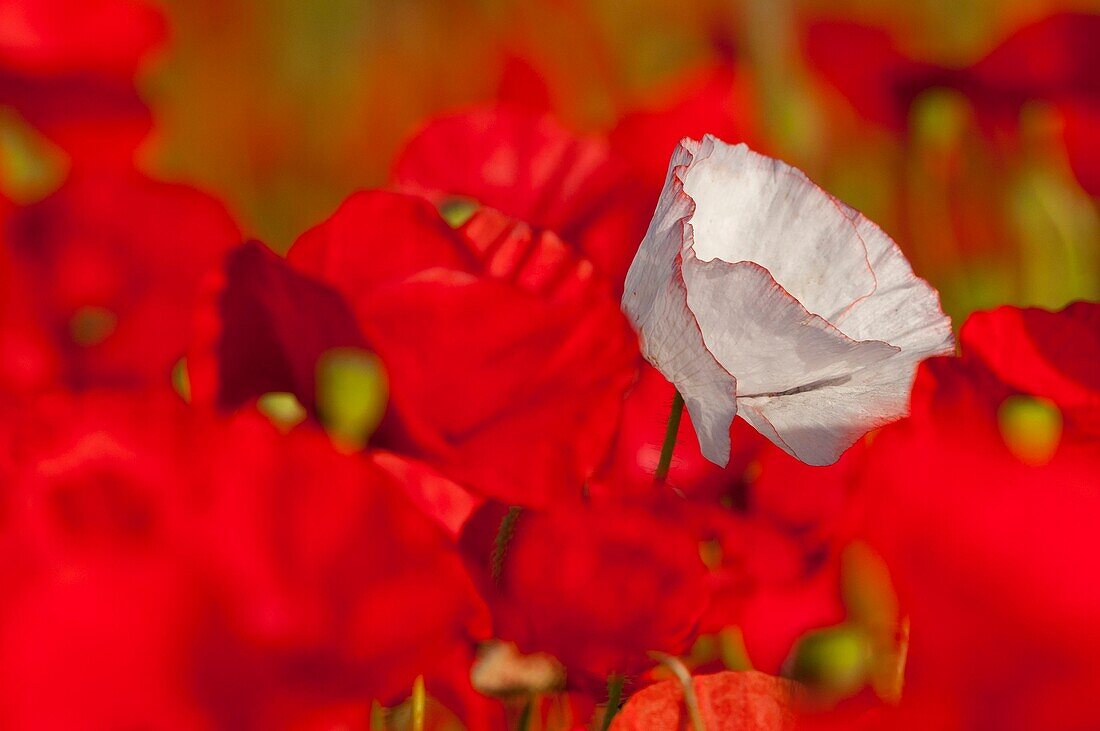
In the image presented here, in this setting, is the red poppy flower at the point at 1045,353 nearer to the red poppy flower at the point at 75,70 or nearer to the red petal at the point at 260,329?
the red petal at the point at 260,329

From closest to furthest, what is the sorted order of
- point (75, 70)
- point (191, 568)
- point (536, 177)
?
point (191, 568) → point (536, 177) → point (75, 70)

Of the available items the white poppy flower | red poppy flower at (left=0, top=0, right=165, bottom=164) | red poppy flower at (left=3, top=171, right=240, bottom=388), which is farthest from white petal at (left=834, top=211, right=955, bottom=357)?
red poppy flower at (left=0, top=0, right=165, bottom=164)

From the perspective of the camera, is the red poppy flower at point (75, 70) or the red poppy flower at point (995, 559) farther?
the red poppy flower at point (75, 70)

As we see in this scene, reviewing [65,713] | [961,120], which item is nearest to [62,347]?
[65,713]

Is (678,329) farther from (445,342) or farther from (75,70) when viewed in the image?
(75,70)

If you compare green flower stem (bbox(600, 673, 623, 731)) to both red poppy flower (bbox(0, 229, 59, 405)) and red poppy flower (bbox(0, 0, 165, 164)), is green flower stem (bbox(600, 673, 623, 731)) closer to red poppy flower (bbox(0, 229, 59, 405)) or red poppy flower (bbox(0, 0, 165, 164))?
red poppy flower (bbox(0, 229, 59, 405))

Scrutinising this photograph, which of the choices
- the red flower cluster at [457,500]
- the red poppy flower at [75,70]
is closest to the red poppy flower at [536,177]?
the red flower cluster at [457,500]

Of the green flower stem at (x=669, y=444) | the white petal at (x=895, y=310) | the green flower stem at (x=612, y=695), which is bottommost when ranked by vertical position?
the green flower stem at (x=612, y=695)

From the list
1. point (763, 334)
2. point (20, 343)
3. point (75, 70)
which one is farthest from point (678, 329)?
point (75, 70)
